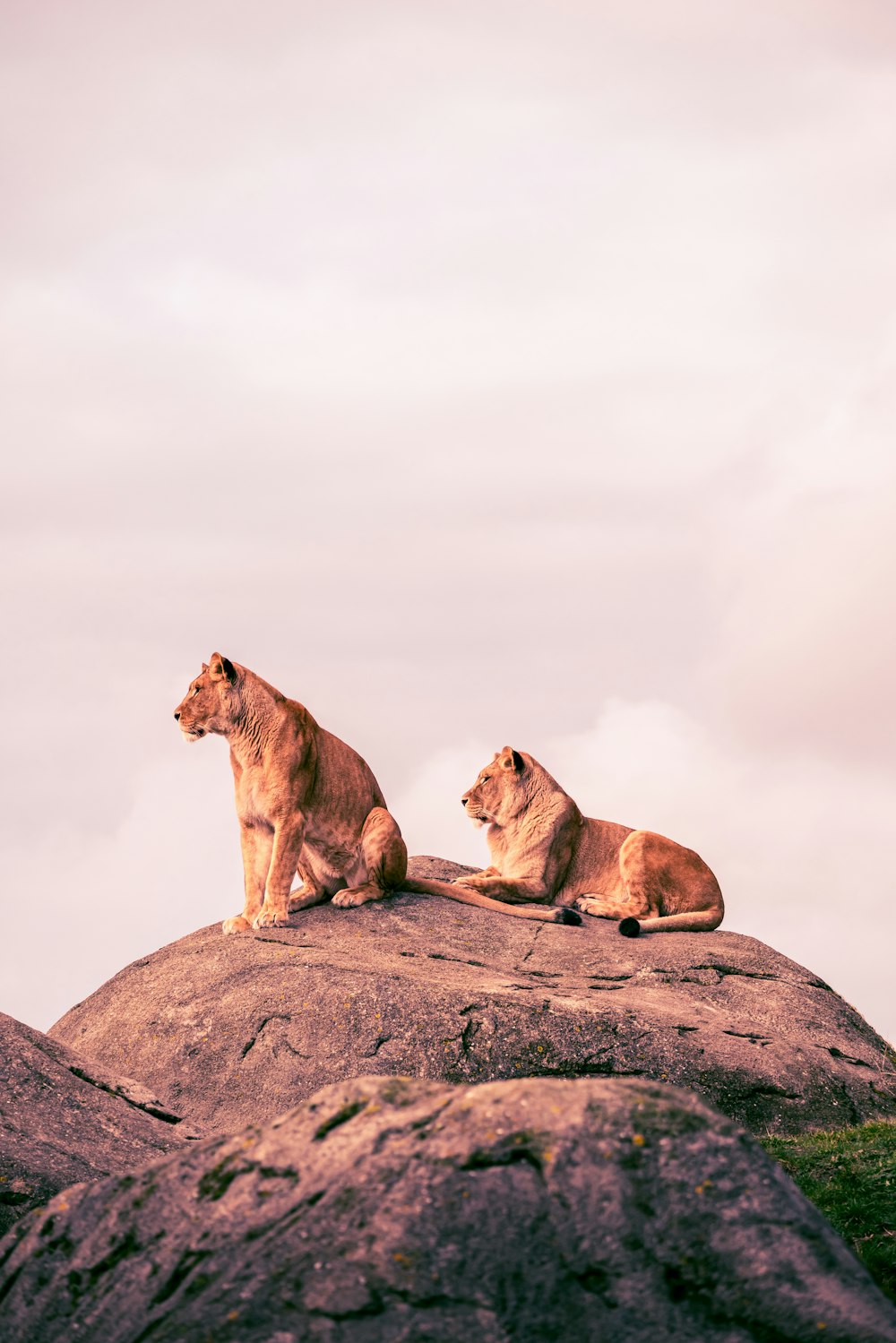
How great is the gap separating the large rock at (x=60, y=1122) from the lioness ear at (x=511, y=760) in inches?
325

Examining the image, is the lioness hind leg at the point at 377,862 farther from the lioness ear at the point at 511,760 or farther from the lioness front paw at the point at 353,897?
the lioness ear at the point at 511,760

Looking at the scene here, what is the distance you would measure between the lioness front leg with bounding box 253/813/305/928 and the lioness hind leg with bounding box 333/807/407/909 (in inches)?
32.0

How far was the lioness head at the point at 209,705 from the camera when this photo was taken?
15.7 metres

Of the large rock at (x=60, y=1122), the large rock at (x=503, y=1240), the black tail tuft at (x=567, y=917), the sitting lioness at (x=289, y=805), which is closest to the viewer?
the large rock at (x=503, y=1240)

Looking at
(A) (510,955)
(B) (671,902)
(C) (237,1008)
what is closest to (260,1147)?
(C) (237,1008)

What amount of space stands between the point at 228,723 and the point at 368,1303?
11.0 m

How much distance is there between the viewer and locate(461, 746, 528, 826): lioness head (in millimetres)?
18469

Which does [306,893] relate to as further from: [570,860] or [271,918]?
Result: [570,860]

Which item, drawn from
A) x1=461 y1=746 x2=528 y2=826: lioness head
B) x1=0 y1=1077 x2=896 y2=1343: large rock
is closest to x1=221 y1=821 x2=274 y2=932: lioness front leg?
x1=461 y1=746 x2=528 y2=826: lioness head

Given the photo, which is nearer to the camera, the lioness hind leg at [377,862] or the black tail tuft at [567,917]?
the lioness hind leg at [377,862]

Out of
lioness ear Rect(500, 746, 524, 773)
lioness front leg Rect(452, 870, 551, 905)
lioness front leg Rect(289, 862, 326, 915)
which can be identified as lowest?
lioness front leg Rect(289, 862, 326, 915)

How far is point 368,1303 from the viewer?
515 cm

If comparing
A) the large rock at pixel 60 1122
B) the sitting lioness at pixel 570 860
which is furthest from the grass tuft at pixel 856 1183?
the sitting lioness at pixel 570 860

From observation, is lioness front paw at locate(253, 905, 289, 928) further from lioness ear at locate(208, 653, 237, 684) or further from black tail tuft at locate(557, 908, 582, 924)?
black tail tuft at locate(557, 908, 582, 924)
